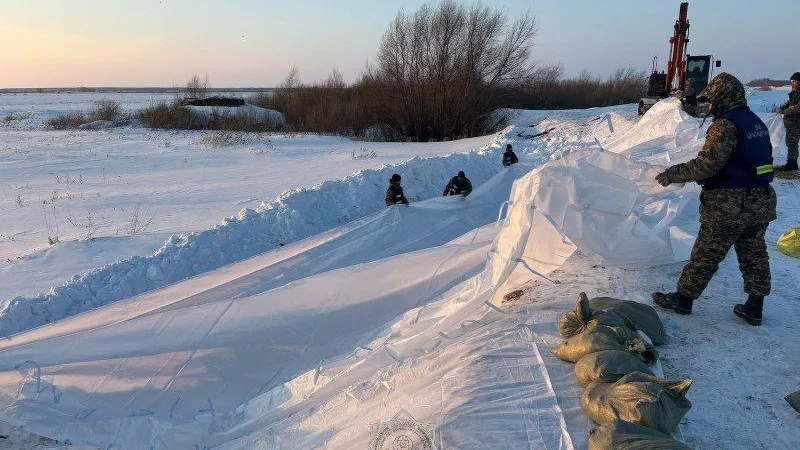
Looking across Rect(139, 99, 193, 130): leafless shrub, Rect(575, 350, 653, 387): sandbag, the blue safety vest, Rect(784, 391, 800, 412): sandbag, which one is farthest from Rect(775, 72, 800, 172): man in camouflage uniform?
Rect(139, 99, 193, 130): leafless shrub

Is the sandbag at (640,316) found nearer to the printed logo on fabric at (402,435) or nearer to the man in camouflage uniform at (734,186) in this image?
the man in camouflage uniform at (734,186)

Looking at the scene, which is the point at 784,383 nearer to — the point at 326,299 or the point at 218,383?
the point at 326,299

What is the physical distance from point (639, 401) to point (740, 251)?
186 centimetres

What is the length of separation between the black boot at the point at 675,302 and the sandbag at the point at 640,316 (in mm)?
379

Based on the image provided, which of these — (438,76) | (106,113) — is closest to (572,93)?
(438,76)

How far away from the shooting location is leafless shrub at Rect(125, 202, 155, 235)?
7707 millimetres

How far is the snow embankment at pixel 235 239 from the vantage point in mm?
5176

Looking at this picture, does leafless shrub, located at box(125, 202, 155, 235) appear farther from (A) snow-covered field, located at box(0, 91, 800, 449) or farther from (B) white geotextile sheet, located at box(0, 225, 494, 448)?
(B) white geotextile sheet, located at box(0, 225, 494, 448)

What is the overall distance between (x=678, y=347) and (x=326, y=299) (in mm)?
2606

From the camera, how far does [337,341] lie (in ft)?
13.7

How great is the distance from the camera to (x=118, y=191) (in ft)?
35.0

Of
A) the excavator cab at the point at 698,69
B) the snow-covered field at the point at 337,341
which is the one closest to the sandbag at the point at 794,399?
the snow-covered field at the point at 337,341

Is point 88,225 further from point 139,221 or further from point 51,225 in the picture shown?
point 139,221

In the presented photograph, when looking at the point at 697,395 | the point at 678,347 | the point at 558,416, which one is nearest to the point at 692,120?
the point at 678,347
